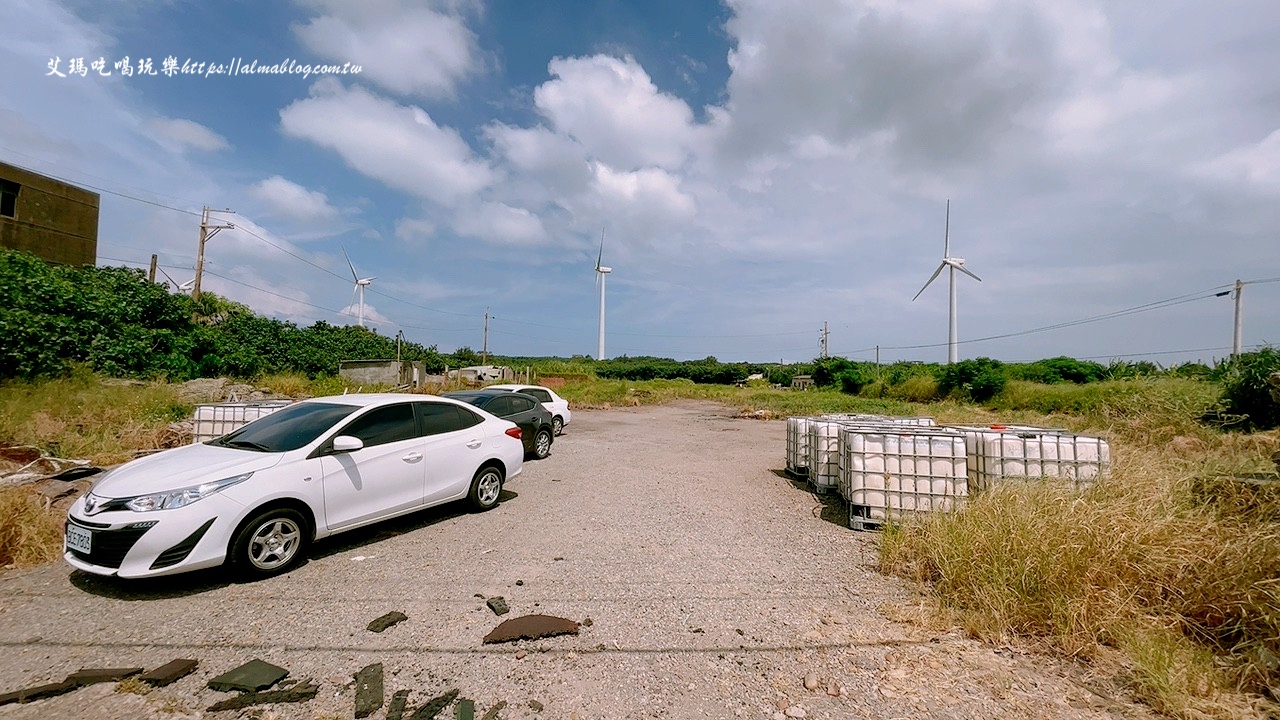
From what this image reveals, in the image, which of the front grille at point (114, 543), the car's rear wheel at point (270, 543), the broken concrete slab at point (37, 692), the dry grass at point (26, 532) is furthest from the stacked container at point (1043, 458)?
the dry grass at point (26, 532)

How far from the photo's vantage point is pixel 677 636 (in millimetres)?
3715

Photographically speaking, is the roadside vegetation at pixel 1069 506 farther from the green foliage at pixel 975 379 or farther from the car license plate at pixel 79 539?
the green foliage at pixel 975 379

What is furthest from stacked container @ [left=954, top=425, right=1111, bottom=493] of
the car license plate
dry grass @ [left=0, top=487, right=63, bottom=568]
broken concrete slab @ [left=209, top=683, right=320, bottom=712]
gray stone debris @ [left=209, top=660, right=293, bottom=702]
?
dry grass @ [left=0, top=487, right=63, bottom=568]

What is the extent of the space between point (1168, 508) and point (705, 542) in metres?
4.16

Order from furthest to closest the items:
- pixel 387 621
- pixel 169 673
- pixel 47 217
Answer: pixel 47 217
pixel 387 621
pixel 169 673

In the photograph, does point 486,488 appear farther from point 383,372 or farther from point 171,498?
point 383,372

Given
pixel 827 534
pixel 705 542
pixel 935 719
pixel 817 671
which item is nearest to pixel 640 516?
pixel 705 542

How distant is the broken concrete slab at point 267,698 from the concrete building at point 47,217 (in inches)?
943

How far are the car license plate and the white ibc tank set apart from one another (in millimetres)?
7136

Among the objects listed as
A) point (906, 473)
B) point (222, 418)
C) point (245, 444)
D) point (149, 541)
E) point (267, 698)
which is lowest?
point (267, 698)

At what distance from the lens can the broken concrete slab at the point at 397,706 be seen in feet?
9.21

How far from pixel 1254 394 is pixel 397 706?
800 inches

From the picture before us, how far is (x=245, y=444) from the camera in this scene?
5.09 metres

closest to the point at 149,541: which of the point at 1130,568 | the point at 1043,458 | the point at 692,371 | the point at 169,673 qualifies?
the point at 169,673
